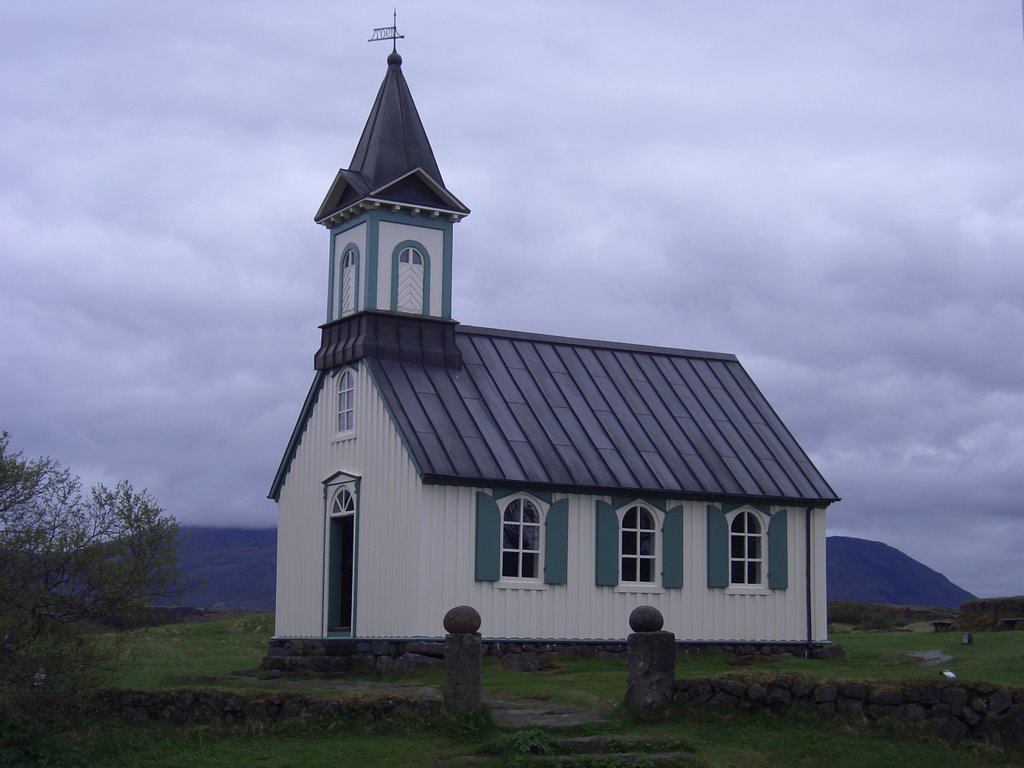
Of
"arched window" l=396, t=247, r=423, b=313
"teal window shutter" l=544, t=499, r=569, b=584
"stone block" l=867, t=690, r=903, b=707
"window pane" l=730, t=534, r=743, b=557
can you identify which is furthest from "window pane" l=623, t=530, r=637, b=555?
"stone block" l=867, t=690, r=903, b=707

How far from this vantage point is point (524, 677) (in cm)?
2395

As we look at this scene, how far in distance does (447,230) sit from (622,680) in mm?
11038

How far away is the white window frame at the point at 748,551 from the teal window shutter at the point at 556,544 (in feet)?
13.1

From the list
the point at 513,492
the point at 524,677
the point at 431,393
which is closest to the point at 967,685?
the point at 524,677

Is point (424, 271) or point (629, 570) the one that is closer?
point (629, 570)

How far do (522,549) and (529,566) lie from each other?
37 centimetres

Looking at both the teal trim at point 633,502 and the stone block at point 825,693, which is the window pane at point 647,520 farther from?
the stone block at point 825,693

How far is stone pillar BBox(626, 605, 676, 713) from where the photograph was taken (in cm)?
1834

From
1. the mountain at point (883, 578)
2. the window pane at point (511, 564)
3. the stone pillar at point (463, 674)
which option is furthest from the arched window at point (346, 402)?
the mountain at point (883, 578)

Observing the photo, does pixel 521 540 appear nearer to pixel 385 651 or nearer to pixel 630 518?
pixel 630 518

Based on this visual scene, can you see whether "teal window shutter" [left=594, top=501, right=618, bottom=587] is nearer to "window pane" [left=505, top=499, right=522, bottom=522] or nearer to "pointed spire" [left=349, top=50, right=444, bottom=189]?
"window pane" [left=505, top=499, right=522, bottom=522]

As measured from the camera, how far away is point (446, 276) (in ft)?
96.9

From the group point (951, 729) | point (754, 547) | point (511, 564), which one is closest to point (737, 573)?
point (754, 547)

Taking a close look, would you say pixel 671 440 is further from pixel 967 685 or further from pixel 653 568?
pixel 967 685
